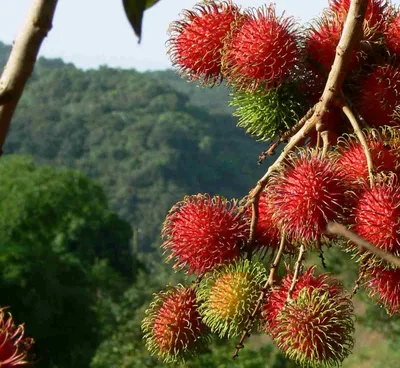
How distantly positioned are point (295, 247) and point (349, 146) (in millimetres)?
154

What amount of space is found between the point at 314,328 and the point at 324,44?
399mm

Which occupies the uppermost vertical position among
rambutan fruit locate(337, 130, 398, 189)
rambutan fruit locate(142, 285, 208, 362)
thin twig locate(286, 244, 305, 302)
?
rambutan fruit locate(337, 130, 398, 189)

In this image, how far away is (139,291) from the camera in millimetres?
15805

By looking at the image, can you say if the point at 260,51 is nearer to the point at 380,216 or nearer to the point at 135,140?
the point at 380,216

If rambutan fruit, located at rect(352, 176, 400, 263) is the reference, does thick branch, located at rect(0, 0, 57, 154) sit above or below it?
above

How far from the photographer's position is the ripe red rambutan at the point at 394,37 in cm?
117

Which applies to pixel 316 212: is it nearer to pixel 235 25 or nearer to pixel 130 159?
pixel 235 25

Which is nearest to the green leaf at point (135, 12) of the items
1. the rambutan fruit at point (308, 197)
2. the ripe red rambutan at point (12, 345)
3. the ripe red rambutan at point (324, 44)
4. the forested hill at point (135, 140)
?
the ripe red rambutan at point (12, 345)

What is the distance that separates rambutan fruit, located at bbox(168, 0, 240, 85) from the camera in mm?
1223

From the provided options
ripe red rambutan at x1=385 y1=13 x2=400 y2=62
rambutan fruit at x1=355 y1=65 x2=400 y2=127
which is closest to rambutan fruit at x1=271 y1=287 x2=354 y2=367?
rambutan fruit at x1=355 y1=65 x2=400 y2=127

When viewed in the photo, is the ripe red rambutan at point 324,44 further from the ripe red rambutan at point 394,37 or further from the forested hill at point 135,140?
the forested hill at point 135,140

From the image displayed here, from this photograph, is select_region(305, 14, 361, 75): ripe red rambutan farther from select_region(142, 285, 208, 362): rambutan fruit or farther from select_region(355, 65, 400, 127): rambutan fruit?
select_region(142, 285, 208, 362): rambutan fruit

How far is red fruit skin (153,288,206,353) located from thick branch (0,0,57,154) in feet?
2.35

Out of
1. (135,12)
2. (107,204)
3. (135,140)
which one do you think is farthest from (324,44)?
(135,140)
